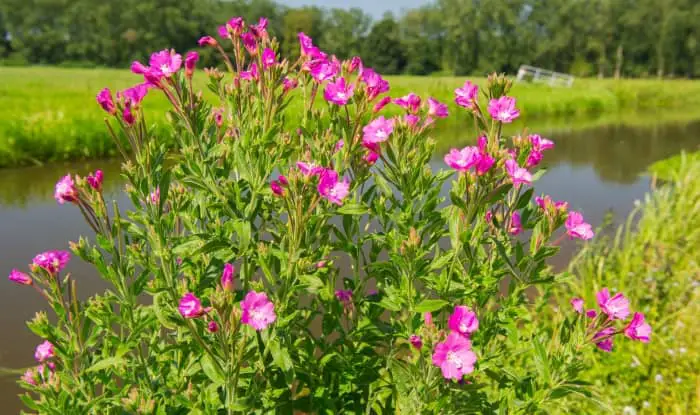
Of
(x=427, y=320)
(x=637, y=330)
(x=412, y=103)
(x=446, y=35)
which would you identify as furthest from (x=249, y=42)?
(x=446, y=35)

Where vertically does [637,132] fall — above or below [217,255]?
below

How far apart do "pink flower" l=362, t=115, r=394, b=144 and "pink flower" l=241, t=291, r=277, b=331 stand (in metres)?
0.58

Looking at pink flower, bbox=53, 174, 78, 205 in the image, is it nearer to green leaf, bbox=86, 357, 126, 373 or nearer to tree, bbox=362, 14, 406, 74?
green leaf, bbox=86, 357, 126, 373

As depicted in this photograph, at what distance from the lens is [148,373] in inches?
66.1

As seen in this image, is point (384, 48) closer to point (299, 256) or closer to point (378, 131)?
point (378, 131)

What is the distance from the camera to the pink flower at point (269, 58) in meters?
1.64

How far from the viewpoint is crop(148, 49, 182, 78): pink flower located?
1.48m

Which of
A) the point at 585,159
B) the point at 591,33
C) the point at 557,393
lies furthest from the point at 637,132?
the point at 591,33

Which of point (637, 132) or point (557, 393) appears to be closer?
point (557, 393)

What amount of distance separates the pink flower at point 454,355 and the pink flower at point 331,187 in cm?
44

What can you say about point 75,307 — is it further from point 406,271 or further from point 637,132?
point 637,132

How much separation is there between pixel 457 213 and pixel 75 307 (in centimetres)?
112

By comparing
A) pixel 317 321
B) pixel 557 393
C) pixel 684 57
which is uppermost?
pixel 557 393

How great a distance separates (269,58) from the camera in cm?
164
